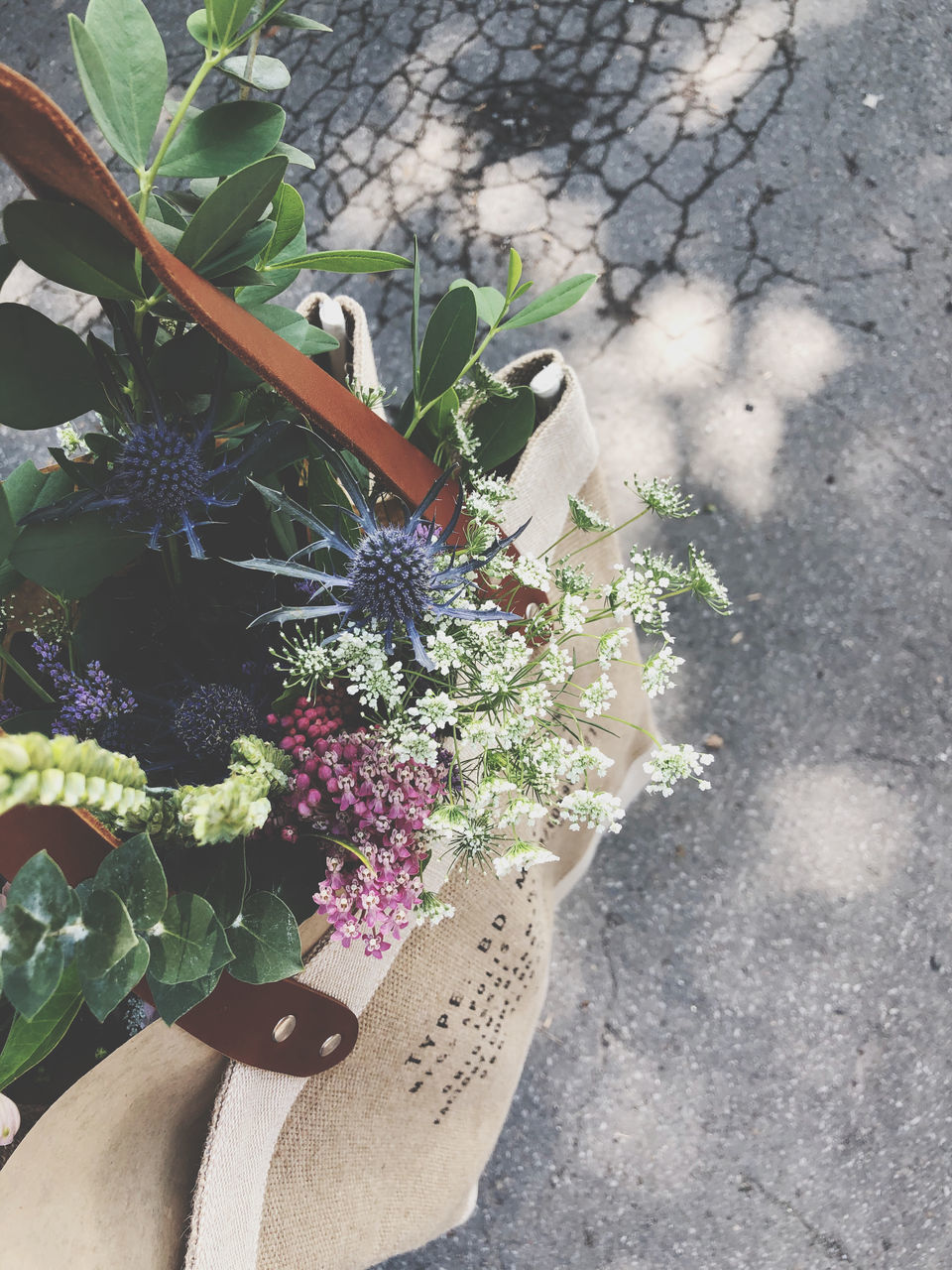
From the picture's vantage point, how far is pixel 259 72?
50cm

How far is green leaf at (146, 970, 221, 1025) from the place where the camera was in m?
0.43

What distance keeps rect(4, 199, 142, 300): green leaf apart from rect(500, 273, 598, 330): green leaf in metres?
0.27

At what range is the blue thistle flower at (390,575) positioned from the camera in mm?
486

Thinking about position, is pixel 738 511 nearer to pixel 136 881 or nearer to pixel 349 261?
pixel 349 261

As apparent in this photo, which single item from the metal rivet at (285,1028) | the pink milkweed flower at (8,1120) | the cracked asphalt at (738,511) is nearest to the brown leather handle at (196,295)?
the metal rivet at (285,1028)

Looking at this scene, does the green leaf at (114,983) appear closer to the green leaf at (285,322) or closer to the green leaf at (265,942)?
the green leaf at (265,942)

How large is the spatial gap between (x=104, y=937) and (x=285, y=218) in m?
0.39

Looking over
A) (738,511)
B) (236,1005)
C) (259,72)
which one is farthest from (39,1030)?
(738,511)

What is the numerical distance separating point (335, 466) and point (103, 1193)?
46 cm

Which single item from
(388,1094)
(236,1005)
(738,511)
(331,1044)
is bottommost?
(738,511)

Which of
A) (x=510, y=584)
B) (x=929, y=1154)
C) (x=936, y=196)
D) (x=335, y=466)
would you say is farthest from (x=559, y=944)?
(x=936, y=196)

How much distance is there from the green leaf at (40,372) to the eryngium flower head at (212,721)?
0.57 feet

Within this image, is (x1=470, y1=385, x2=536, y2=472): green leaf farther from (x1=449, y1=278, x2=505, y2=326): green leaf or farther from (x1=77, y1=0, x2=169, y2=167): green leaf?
(x1=77, y1=0, x2=169, y2=167): green leaf

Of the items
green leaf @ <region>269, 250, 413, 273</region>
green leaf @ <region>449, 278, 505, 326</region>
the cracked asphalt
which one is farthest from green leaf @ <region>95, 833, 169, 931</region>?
the cracked asphalt
